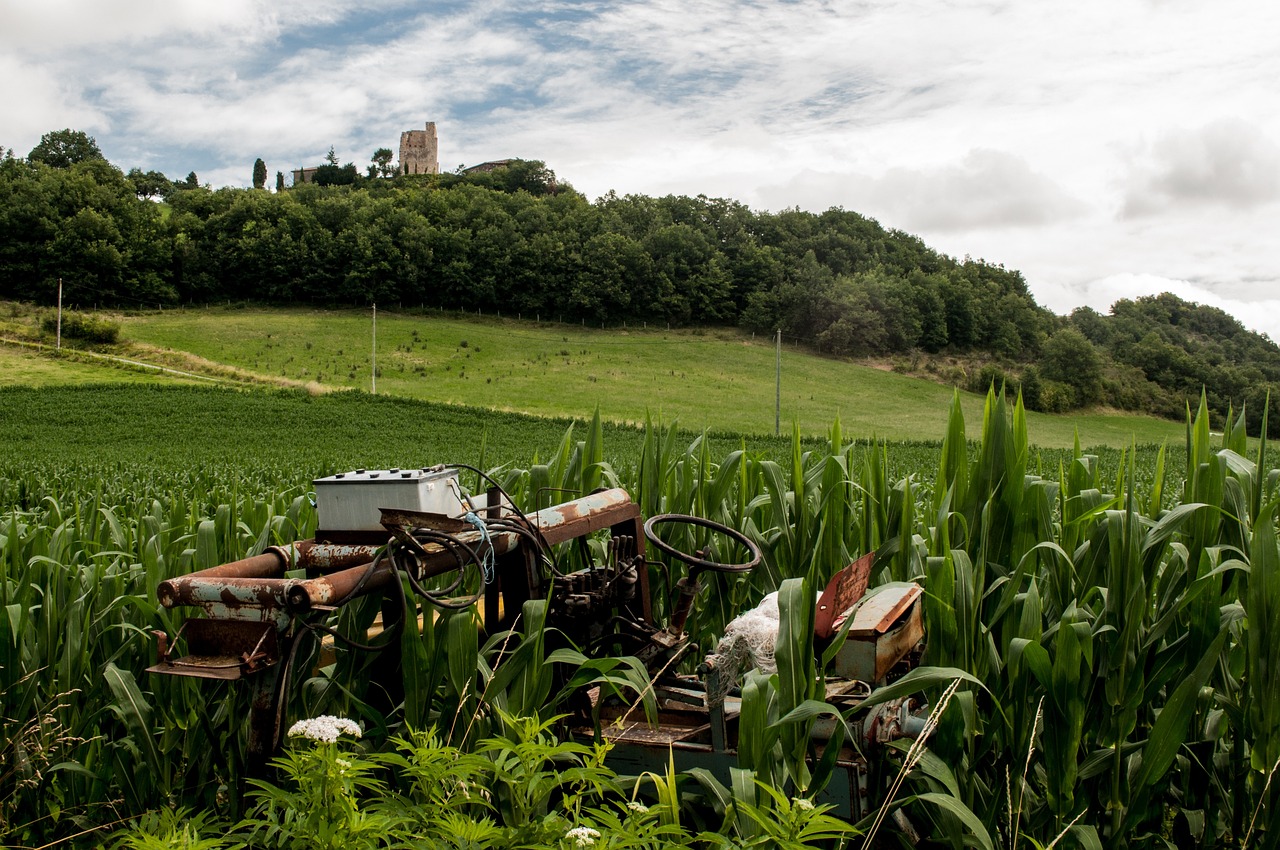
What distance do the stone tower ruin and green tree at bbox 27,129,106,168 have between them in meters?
59.0

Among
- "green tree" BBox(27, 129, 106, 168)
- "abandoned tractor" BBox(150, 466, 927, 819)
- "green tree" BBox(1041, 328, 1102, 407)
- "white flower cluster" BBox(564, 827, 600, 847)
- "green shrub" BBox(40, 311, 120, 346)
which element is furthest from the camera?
"green tree" BBox(27, 129, 106, 168)

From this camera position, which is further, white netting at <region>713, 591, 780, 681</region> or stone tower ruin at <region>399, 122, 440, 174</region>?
stone tower ruin at <region>399, 122, 440, 174</region>

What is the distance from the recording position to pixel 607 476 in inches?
174

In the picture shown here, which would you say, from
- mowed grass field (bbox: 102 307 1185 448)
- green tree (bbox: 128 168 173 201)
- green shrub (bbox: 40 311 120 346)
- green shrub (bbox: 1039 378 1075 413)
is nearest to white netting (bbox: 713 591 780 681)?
mowed grass field (bbox: 102 307 1185 448)

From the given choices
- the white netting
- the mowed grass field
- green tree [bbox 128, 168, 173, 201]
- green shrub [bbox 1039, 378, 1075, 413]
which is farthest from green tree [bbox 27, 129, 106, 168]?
the white netting

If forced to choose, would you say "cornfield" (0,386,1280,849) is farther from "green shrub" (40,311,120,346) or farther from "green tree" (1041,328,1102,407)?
"green tree" (1041,328,1102,407)

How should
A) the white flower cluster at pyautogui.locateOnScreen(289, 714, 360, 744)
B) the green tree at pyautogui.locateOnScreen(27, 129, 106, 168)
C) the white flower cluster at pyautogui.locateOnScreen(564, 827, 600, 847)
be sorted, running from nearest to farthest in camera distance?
the white flower cluster at pyautogui.locateOnScreen(564, 827, 600, 847) < the white flower cluster at pyautogui.locateOnScreen(289, 714, 360, 744) < the green tree at pyautogui.locateOnScreen(27, 129, 106, 168)

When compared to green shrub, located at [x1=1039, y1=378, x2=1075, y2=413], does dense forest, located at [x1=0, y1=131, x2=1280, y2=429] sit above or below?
above

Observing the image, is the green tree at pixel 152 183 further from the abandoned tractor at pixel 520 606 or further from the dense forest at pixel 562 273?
the abandoned tractor at pixel 520 606

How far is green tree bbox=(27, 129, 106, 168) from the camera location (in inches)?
4103

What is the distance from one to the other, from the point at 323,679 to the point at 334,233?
265ft

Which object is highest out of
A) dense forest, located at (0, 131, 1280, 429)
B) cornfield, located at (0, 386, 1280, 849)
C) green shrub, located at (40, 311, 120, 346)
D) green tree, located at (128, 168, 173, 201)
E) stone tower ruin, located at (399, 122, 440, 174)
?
stone tower ruin, located at (399, 122, 440, 174)

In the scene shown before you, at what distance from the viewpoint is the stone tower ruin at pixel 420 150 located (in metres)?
161

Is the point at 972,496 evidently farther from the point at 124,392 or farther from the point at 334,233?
the point at 334,233
